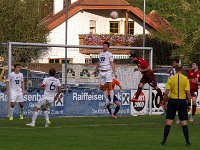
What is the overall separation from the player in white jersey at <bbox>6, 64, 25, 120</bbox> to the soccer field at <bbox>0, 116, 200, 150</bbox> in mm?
1129

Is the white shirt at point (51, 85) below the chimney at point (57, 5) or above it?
below

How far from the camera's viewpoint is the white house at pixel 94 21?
203ft

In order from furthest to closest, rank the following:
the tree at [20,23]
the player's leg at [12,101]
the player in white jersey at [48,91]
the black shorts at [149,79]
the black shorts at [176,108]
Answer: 1. the tree at [20,23]
2. the player's leg at [12,101]
3. the black shorts at [149,79]
4. the player in white jersey at [48,91]
5. the black shorts at [176,108]

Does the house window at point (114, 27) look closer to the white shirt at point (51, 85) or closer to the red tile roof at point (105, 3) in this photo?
the red tile roof at point (105, 3)

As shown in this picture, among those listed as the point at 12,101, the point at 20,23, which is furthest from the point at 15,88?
the point at 20,23

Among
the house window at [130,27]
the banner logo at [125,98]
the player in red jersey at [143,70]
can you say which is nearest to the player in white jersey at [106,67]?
A: the player in red jersey at [143,70]

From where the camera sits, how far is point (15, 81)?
103ft

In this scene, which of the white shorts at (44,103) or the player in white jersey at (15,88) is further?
the player in white jersey at (15,88)

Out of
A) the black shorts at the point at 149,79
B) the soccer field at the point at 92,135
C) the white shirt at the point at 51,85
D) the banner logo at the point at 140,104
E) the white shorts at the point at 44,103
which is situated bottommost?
the soccer field at the point at 92,135

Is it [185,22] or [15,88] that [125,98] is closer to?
[15,88]

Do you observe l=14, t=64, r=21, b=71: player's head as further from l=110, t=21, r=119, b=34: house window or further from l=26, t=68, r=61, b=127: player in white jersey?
l=110, t=21, r=119, b=34: house window

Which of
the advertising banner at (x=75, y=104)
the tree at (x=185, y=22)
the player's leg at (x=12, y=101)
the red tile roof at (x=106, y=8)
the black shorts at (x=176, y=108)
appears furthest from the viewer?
the red tile roof at (x=106, y=8)

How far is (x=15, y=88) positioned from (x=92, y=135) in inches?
341

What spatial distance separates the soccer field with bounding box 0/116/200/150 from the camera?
66.5 ft
